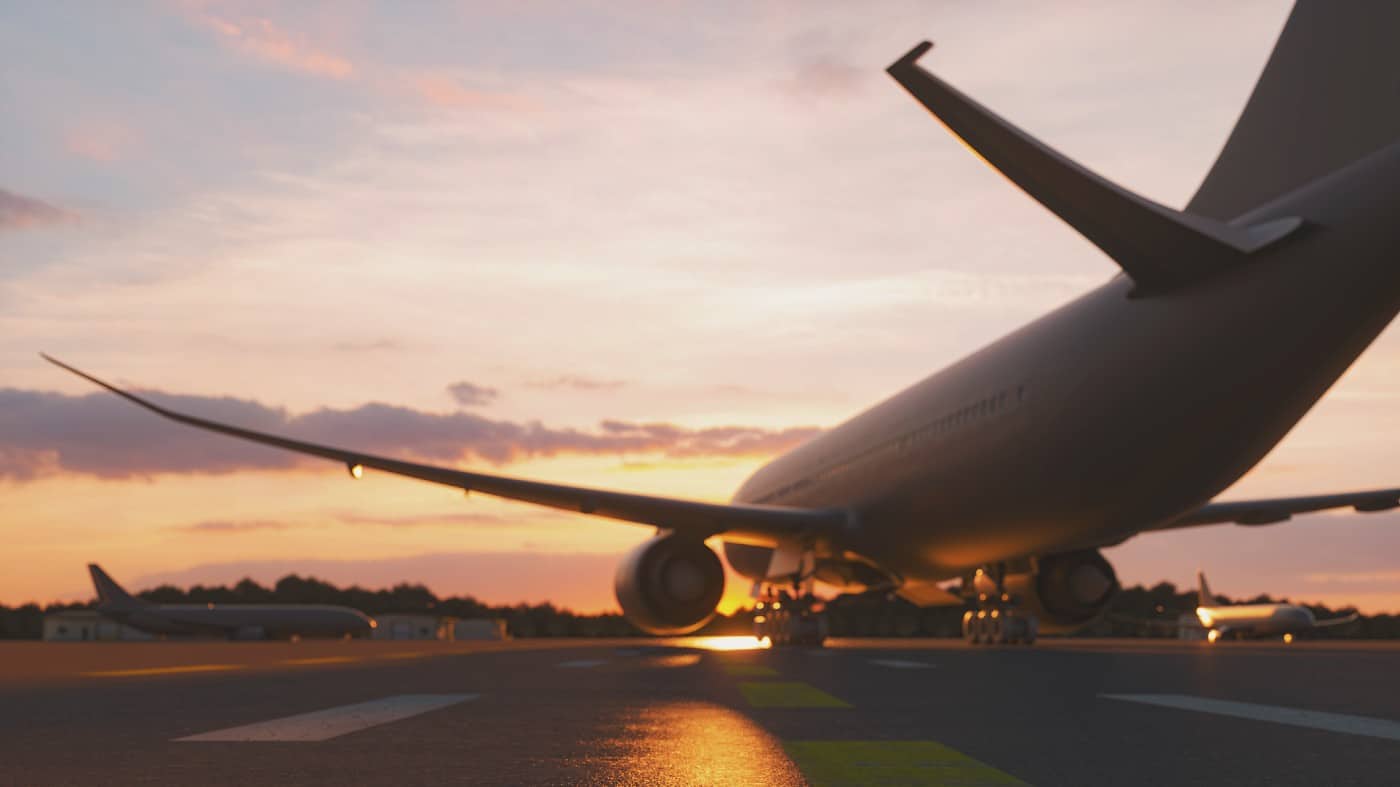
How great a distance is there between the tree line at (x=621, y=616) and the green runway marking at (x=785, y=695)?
39.6 m

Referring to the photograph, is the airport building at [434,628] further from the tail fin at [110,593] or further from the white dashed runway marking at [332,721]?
the white dashed runway marking at [332,721]

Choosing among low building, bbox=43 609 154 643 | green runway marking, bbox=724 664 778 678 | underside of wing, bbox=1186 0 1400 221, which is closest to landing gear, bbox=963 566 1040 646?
green runway marking, bbox=724 664 778 678

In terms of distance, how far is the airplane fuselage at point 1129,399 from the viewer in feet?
46.7

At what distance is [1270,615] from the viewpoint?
53469mm

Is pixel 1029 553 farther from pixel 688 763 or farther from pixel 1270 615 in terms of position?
pixel 1270 615

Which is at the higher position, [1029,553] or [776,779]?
[1029,553]

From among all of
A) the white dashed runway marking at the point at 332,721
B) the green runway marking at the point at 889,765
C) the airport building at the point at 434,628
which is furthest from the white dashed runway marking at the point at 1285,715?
the airport building at the point at 434,628

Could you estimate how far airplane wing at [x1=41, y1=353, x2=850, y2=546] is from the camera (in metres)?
23.2

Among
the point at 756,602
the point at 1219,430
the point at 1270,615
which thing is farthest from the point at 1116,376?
the point at 1270,615

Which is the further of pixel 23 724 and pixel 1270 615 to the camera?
pixel 1270 615

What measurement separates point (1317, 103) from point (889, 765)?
1160 cm

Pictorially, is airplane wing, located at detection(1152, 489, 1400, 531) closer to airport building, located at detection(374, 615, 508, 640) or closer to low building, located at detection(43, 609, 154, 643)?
airport building, located at detection(374, 615, 508, 640)

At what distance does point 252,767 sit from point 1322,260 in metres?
12.2

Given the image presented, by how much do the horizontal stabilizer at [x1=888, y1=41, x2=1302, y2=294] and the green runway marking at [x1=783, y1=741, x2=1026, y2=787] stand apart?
553 centimetres
